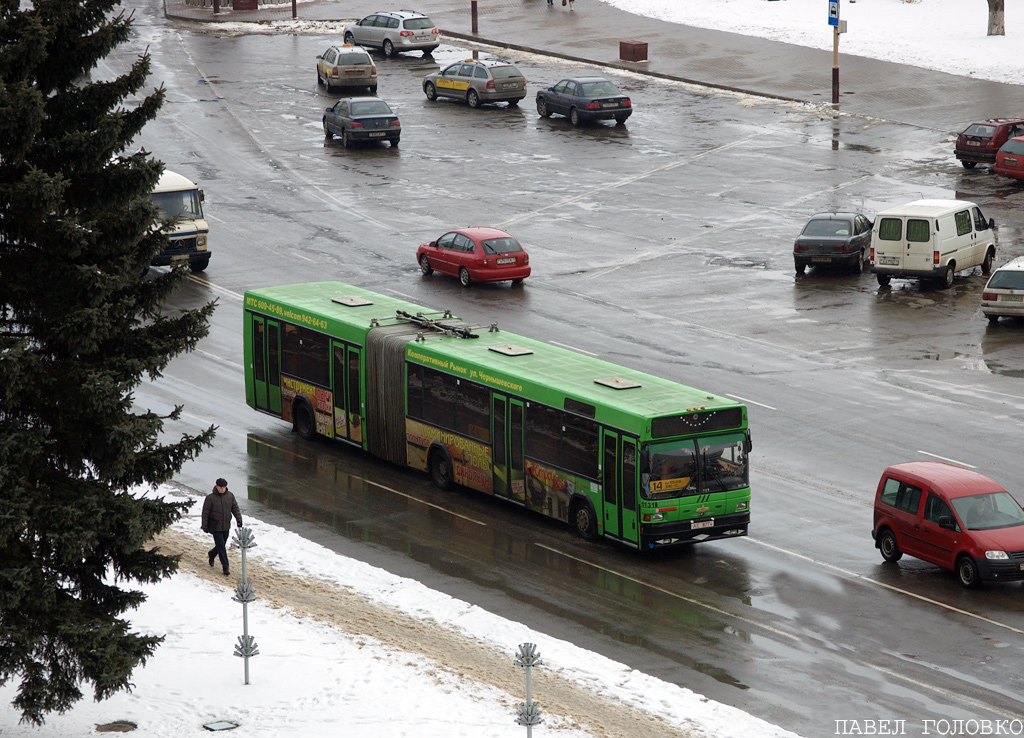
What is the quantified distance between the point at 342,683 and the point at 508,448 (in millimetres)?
7935

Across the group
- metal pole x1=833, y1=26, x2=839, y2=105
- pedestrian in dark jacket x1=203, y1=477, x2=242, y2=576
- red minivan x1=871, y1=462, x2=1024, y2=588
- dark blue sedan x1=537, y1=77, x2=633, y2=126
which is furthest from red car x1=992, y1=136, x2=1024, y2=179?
pedestrian in dark jacket x1=203, y1=477, x2=242, y2=576

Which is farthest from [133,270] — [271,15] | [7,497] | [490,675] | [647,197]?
[271,15]

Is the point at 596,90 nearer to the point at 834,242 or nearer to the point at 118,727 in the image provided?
the point at 834,242

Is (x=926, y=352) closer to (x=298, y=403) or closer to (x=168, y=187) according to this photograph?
(x=298, y=403)

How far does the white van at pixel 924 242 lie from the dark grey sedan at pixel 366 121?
2168cm

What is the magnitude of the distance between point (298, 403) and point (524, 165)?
26.4 metres

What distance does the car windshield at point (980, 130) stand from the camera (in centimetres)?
5067

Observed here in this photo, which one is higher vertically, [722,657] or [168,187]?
[168,187]

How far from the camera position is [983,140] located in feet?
166

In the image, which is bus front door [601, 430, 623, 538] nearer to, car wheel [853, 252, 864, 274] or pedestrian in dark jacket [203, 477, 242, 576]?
pedestrian in dark jacket [203, 477, 242, 576]

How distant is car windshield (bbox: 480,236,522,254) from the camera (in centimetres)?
3897

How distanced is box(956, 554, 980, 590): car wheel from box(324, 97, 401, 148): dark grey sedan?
125 ft

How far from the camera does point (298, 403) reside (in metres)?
28.4

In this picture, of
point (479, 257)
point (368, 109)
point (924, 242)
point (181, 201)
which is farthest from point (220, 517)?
point (368, 109)
